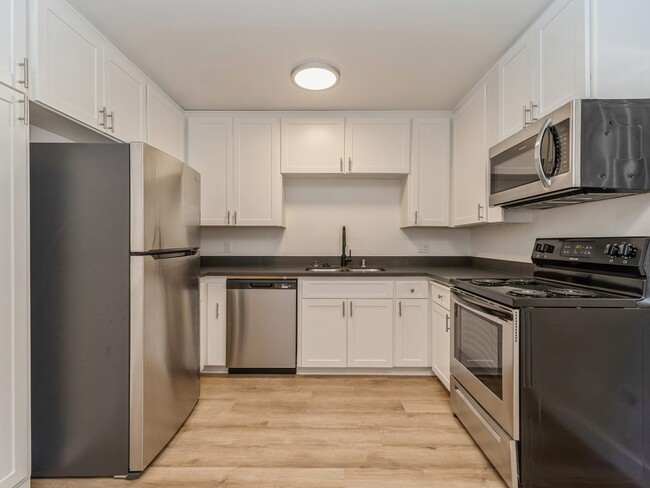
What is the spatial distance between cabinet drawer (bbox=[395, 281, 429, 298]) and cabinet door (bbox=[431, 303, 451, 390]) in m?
0.13

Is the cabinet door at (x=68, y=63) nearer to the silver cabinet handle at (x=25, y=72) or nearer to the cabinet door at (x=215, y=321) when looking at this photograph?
the silver cabinet handle at (x=25, y=72)

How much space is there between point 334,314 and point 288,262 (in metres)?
0.83

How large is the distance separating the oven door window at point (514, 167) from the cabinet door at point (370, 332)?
50.3 inches

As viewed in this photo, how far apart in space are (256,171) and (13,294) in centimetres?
207

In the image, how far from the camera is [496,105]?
2.37m

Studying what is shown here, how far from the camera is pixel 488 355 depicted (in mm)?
1779

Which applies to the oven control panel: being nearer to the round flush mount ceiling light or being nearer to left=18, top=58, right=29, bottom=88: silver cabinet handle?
the round flush mount ceiling light

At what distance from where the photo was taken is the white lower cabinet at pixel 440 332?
2.57m

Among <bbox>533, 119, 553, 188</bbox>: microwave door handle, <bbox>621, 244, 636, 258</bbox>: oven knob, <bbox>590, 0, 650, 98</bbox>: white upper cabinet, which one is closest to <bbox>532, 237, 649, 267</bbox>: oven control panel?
<bbox>621, 244, 636, 258</bbox>: oven knob

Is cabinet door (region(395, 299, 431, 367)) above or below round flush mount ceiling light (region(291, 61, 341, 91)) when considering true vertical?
below

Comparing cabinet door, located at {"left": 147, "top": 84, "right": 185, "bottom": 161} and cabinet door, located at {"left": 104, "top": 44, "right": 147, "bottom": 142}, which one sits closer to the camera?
cabinet door, located at {"left": 104, "top": 44, "right": 147, "bottom": 142}

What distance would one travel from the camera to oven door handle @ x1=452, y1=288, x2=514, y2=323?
1.60m

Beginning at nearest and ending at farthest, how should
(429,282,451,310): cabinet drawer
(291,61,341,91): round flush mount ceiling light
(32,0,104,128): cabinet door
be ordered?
(32,0,104,128): cabinet door < (291,61,341,91): round flush mount ceiling light < (429,282,451,310): cabinet drawer

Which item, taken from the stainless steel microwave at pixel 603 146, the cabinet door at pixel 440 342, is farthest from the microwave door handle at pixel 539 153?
the cabinet door at pixel 440 342
